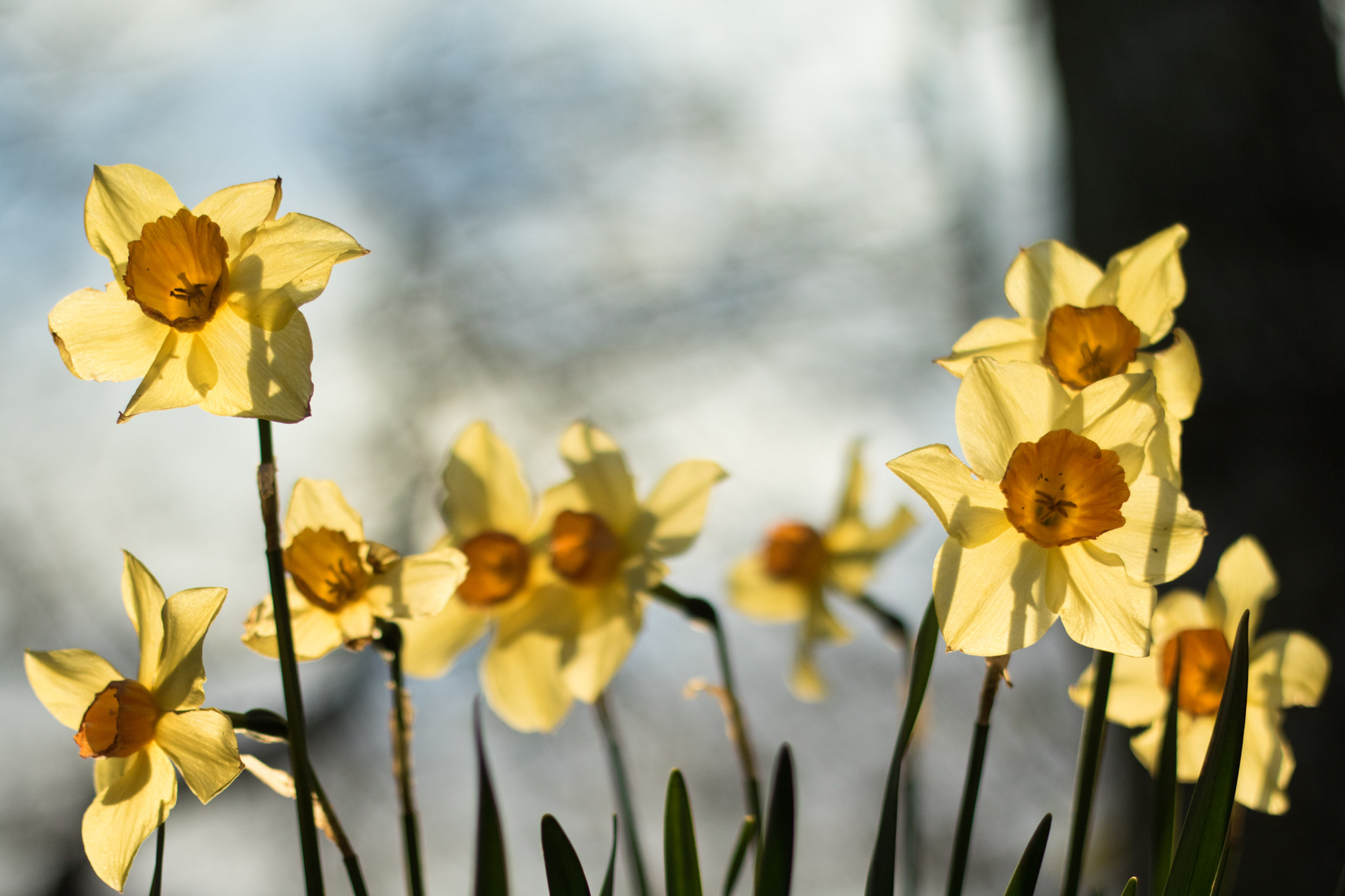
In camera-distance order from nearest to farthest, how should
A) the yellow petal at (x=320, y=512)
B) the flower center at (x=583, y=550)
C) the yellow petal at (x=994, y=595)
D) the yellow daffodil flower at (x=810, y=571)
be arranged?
the yellow petal at (x=994, y=595)
the yellow petal at (x=320, y=512)
the flower center at (x=583, y=550)
the yellow daffodil flower at (x=810, y=571)

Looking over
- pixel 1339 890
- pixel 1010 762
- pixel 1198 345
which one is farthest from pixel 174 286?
pixel 1010 762

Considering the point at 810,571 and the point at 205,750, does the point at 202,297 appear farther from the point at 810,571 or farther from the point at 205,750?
the point at 810,571

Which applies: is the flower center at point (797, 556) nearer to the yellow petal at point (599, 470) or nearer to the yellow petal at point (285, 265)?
the yellow petal at point (599, 470)

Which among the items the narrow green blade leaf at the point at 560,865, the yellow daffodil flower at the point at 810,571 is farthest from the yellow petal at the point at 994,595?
the yellow daffodil flower at the point at 810,571

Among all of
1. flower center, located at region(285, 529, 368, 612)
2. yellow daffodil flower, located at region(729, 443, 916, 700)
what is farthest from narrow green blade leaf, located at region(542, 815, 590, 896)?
yellow daffodil flower, located at region(729, 443, 916, 700)

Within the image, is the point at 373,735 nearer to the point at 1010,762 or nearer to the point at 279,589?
the point at 1010,762

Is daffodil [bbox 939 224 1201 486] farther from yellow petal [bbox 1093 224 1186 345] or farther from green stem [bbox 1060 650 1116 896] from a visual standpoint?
green stem [bbox 1060 650 1116 896]

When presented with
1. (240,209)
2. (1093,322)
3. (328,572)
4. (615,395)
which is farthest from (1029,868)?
Answer: (615,395)
